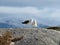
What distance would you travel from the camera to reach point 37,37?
47.9 feet

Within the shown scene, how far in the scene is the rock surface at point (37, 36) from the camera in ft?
46.5

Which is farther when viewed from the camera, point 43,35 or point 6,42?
point 43,35

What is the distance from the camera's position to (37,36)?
1473 cm

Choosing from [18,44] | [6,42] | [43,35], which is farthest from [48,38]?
[6,42]

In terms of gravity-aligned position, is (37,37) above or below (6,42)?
below

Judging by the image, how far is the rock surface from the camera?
558 inches

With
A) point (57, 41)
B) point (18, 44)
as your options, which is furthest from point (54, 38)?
point (18, 44)

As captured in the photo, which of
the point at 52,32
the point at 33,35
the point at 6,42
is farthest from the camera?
the point at 52,32

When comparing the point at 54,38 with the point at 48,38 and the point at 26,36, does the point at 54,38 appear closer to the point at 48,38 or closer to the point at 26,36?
the point at 48,38

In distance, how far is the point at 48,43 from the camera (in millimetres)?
14406

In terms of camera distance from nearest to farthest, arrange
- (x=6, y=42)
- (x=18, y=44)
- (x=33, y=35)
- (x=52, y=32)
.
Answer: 1. (x=6, y=42)
2. (x=18, y=44)
3. (x=33, y=35)
4. (x=52, y=32)

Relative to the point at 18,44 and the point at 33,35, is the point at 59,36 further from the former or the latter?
the point at 18,44

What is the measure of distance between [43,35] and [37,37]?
1.52 ft

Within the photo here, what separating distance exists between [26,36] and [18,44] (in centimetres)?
93
